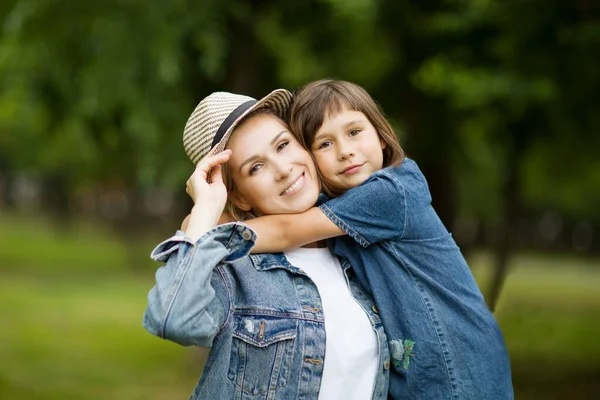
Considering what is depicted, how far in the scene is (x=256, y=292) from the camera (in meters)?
2.35

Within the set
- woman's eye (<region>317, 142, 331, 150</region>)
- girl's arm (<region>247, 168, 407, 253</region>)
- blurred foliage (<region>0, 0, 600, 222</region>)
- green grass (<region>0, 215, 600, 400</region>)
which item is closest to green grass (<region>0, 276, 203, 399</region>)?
green grass (<region>0, 215, 600, 400</region>)

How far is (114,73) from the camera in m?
7.78

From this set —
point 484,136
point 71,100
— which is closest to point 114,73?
point 71,100

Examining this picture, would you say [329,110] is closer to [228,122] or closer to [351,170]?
[351,170]

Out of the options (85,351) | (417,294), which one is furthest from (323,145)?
(85,351)

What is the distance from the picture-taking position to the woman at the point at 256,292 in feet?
7.16

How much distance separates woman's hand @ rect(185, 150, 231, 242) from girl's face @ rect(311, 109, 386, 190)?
1.35 ft

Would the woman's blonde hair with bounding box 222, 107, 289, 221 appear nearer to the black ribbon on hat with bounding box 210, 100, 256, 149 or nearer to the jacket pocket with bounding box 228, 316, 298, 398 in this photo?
the black ribbon on hat with bounding box 210, 100, 256, 149

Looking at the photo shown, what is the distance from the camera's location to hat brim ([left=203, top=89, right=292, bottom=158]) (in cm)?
245

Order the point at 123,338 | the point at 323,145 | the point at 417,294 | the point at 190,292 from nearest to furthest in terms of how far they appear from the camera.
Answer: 1. the point at 190,292
2. the point at 417,294
3. the point at 323,145
4. the point at 123,338

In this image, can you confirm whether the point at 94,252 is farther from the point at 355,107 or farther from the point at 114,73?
the point at 355,107

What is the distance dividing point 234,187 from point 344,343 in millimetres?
621

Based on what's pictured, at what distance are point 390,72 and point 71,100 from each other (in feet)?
11.6

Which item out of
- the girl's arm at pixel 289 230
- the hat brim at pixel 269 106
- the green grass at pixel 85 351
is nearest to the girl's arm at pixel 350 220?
the girl's arm at pixel 289 230
